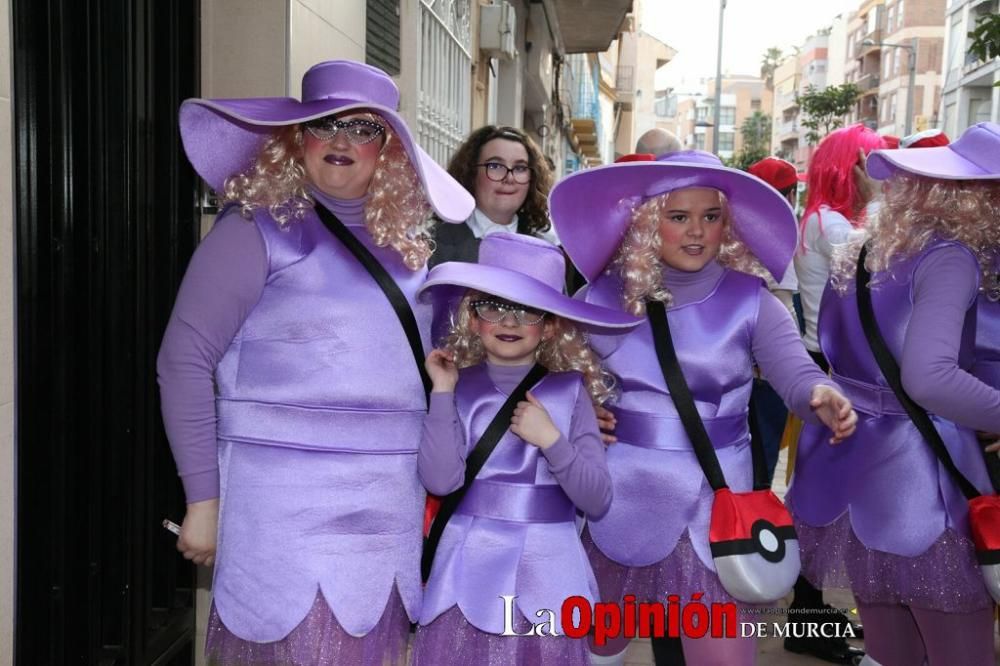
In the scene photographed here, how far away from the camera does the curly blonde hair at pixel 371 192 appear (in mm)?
2264

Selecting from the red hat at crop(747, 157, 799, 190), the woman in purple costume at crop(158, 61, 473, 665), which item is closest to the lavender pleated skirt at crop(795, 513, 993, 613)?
the woman in purple costume at crop(158, 61, 473, 665)

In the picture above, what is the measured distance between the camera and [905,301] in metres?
2.69

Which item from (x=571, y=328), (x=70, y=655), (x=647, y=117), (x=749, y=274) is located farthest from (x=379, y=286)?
(x=647, y=117)

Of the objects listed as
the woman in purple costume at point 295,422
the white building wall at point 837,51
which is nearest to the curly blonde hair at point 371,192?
the woman in purple costume at point 295,422

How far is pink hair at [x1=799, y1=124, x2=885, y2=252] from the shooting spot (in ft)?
13.3

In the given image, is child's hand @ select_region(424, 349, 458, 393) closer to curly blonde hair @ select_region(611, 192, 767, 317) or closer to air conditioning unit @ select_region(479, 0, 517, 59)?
curly blonde hair @ select_region(611, 192, 767, 317)

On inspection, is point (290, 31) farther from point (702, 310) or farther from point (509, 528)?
point (509, 528)

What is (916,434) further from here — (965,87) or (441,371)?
(965,87)

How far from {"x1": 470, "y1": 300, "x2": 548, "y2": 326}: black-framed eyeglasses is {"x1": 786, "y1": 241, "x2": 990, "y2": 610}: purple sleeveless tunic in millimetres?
1011

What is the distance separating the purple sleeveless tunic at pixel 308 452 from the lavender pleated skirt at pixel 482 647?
12cm

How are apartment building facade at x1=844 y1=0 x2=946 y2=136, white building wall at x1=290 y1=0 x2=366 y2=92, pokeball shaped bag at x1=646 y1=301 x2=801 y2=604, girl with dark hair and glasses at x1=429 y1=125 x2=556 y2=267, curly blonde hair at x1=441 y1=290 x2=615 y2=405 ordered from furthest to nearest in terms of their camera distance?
apartment building facade at x1=844 y1=0 x2=946 y2=136, girl with dark hair and glasses at x1=429 y1=125 x2=556 y2=267, white building wall at x1=290 y1=0 x2=366 y2=92, curly blonde hair at x1=441 y1=290 x2=615 y2=405, pokeball shaped bag at x1=646 y1=301 x2=801 y2=604

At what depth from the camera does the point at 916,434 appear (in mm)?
2682

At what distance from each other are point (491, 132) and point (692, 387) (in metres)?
1.73

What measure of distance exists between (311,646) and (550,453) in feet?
2.21
